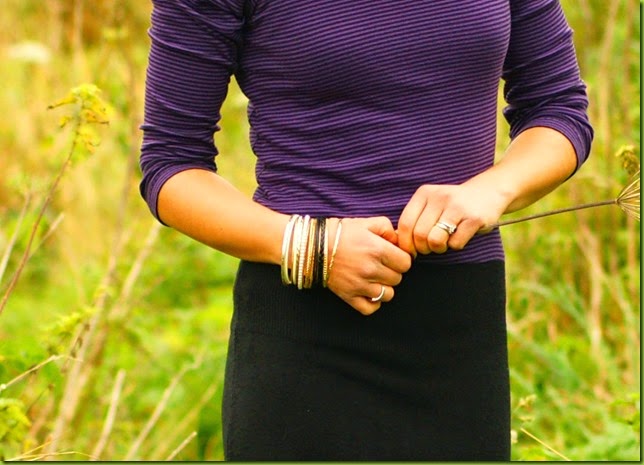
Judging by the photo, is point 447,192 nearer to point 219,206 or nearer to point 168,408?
point 219,206

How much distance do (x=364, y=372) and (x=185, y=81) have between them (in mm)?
540

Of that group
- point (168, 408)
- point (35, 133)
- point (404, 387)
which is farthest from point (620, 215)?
point (35, 133)

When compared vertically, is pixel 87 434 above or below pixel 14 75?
below

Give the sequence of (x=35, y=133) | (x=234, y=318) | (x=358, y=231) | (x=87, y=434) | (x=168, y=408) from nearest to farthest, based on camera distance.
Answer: (x=358, y=231), (x=234, y=318), (x=87, y=434), (x=168, y=408), (x=35, y=133)

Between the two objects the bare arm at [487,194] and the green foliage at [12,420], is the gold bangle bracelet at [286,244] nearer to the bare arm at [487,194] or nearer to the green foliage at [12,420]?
the bare arm at [487,194]

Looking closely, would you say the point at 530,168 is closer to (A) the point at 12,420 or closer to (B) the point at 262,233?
(B) the point at 262,233

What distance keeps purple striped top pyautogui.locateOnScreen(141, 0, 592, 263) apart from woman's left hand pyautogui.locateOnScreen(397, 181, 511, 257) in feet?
→ 0.27

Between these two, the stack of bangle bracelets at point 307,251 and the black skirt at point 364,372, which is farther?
the black skirt at point 364,372

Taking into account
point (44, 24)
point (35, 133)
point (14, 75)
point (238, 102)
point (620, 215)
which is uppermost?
point (44, 24)

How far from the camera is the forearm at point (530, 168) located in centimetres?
173

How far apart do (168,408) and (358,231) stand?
2.42 metres

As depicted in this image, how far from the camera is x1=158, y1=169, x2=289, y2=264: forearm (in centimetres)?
170

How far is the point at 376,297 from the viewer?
167cm

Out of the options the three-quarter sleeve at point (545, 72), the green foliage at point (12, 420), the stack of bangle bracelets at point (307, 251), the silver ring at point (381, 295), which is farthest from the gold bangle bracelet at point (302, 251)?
the green foliage at point (12, 420)
